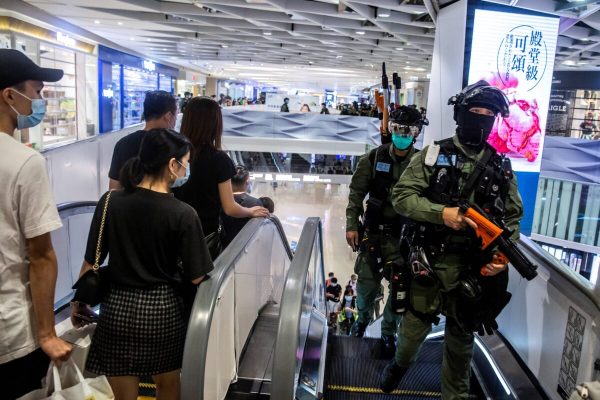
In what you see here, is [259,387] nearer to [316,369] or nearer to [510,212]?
[316,369]

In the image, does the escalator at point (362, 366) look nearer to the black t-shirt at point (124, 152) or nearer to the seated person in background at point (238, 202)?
the seated person in background at point (238, 202)

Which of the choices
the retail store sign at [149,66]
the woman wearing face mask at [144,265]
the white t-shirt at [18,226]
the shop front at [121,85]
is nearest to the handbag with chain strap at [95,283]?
the woman wearing face mask at [144,265]

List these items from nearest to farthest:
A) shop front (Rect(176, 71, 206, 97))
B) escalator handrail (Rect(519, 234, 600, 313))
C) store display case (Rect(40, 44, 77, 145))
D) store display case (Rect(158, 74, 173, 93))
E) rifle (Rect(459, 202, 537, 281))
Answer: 1. escalator handrail (Rect(519, 234, 600, 313))
2. rifle (Rect(459, 202, 537, 281))
3. store display case (Rect(40, 44, 77, 145))
4. store display case (Rect(158, 74, 173, 93))
5. shop front (Rect(176, 71, 206, 97))

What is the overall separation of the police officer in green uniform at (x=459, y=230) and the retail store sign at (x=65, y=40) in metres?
10.1

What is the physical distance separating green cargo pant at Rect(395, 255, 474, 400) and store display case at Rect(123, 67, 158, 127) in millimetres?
16126

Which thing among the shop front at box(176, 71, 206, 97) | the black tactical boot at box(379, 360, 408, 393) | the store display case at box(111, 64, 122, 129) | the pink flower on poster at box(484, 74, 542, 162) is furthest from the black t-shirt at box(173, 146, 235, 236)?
the shop front at box(176, 71, 206, 97)

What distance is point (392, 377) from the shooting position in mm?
2734

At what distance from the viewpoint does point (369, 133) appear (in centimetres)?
1931

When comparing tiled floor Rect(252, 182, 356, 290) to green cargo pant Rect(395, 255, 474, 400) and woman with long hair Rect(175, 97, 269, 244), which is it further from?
woman with long hair Rect(175, 97, 269, 244)

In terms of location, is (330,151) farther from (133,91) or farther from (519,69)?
(519,69)

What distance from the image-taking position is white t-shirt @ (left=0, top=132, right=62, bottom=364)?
1.55m

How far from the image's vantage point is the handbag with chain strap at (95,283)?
1866 mm

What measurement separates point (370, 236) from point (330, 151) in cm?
1640

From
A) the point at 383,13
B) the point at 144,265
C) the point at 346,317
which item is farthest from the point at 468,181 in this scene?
the point at 383,13
